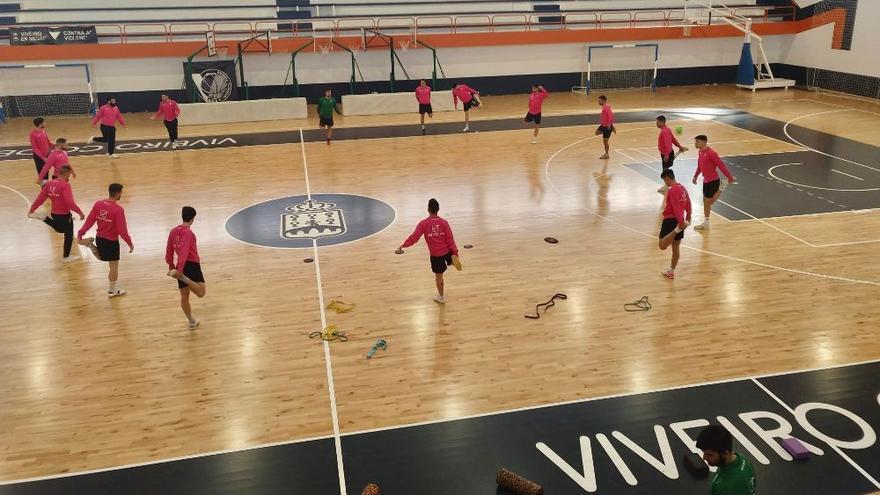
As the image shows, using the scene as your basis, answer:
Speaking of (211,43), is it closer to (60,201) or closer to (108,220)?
(60,201)

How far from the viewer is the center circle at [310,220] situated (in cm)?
1467

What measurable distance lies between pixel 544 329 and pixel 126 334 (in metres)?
6.45

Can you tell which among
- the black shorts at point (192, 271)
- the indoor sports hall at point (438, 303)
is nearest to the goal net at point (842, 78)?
the indoor sports hall at point (438, 303)

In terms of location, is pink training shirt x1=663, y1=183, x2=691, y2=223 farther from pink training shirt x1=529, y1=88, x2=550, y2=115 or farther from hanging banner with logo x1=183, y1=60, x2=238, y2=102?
hanging banner with logo x1=183, y1=60, x2=238, y2=102

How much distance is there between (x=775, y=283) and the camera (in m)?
12.0

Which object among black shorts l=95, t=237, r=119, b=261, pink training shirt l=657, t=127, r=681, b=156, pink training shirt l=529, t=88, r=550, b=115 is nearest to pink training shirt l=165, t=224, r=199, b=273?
black shorts l=95, t=237, r=119, b=261

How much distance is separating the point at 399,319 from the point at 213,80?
856 inches

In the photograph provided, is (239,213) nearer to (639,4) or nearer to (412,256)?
(412,256)

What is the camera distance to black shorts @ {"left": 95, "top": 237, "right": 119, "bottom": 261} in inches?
451

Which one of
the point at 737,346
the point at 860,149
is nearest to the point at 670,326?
the point at 737,346

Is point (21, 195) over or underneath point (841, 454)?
over

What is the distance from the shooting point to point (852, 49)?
30953 mm

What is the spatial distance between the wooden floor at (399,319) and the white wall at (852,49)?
743 inches

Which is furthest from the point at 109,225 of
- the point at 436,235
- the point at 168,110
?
the point at 168,110
